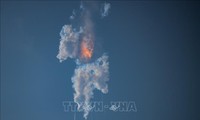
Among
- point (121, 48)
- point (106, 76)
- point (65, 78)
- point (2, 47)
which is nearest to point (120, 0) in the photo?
point (121, 48)

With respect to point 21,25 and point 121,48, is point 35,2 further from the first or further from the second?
point 121,48

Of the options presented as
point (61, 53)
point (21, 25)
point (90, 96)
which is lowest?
point (90, 96)

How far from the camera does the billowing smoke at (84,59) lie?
11.0 ft

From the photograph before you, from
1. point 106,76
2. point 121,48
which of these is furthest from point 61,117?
point 121,48

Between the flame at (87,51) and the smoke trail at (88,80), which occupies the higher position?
the flame at (87,51)

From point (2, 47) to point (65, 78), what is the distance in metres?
0.88

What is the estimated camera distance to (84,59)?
3.37m

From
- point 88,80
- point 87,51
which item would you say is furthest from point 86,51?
point 88,80

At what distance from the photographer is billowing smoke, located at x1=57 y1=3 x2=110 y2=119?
11.0ft

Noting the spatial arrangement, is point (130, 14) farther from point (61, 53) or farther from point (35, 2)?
point (35, 2)

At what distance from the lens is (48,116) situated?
333 centimetres

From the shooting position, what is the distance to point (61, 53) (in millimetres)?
3387

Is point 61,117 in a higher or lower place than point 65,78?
lower

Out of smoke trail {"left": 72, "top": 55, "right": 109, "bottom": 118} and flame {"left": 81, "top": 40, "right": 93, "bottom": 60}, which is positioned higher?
flame {"left": 81, "top": 40, "right": 93, "bottom": 60}
